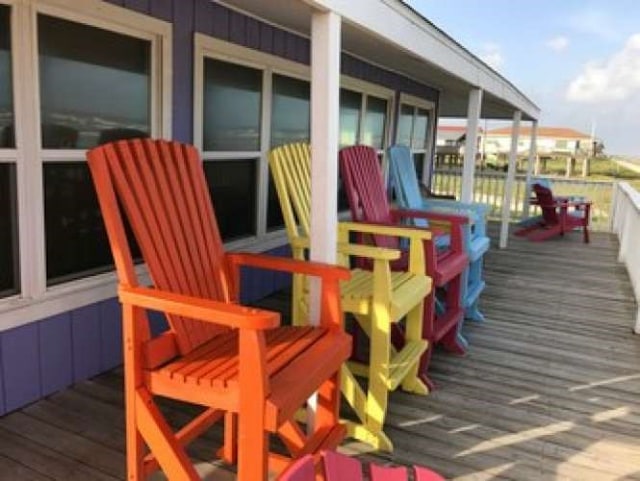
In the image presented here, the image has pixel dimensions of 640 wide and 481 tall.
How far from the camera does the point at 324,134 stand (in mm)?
2189

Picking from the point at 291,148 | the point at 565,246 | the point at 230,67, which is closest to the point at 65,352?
the point at 291,148

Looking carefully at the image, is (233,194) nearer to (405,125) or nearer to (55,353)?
(55,353)

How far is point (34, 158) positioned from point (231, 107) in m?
1.58

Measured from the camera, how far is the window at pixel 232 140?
3.59 metres

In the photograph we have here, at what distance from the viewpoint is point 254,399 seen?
1.60m

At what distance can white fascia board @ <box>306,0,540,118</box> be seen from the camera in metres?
2.26

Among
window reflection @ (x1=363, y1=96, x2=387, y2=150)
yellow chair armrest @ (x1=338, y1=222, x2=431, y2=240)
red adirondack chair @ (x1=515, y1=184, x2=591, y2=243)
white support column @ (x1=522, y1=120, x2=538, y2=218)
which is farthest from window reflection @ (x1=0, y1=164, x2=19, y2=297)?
white support column @ (x1=522, y1=120, x2=538, y2=218)

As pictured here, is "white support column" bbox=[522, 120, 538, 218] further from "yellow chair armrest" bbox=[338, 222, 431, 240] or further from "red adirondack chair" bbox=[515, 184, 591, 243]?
"yellow chair armrest" bbox=[338, 222, 431, 240]

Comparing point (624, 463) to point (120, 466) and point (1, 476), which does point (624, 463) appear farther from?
point (1, 476)

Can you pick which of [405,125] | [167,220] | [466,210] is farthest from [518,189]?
[167,220]

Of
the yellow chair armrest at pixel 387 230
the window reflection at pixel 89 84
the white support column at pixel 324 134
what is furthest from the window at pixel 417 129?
the white support column at pixel 324 134

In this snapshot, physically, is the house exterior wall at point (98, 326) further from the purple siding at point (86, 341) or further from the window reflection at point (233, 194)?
the window reflection at point (233, 194)

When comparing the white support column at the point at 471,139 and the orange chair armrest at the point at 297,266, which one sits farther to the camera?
the white support column at the point at 471,139

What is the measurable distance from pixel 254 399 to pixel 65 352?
4.91 ft
